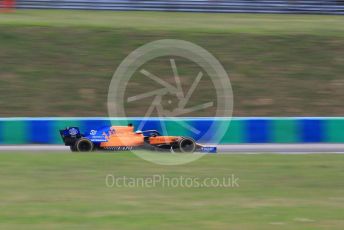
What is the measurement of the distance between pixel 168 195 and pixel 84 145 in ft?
14.7

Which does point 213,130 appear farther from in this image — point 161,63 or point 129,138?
point 161,63

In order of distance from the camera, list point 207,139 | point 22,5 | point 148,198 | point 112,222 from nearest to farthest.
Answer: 1. point 112,222
2. point 148,198
3. point 207,139
4. point 22,5

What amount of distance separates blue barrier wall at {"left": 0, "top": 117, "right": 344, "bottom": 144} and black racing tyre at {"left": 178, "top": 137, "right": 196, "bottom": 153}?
2358 mm

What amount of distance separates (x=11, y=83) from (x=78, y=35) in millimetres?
3471

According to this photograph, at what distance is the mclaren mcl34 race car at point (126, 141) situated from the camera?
12.1 meters

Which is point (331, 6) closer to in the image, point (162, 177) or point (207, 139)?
point (207, 139)

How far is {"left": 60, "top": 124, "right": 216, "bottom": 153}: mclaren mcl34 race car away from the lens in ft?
39.6

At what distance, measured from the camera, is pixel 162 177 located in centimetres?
924

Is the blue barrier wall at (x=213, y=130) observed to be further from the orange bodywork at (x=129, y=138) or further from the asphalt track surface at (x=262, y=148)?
the orange bodywork at (x=129, y=138)

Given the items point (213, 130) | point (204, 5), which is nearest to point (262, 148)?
point (213, 130)

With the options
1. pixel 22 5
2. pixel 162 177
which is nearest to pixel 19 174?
pixel 162 177

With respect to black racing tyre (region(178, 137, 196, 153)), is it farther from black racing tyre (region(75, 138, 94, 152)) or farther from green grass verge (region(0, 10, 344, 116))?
green grass verge (region(0, 10, 344, 116))

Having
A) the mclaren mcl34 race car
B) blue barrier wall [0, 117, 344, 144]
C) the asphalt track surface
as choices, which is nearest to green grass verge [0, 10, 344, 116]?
blue barrier wall [0, 117, 344, 144]

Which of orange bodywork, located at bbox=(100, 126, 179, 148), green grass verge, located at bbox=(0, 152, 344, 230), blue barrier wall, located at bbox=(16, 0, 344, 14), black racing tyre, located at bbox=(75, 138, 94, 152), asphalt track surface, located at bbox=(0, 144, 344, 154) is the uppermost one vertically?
blue barrier wall, located at bbox=(16, 0, 344, 14)
